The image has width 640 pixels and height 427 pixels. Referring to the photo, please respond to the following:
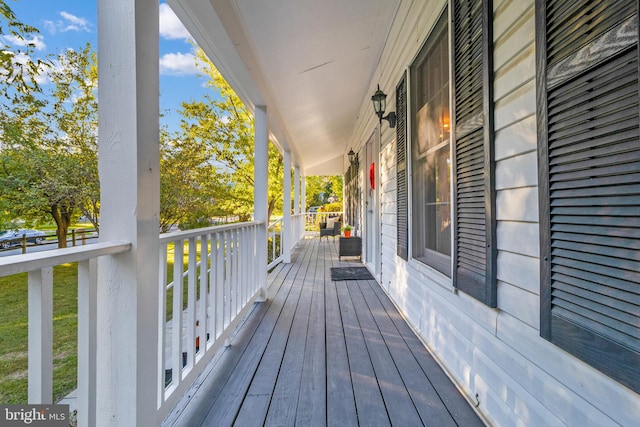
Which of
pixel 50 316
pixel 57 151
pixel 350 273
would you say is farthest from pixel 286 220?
pixel 50 316

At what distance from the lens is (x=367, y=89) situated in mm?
4926

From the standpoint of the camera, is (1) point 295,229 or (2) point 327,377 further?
(1) point 295,229

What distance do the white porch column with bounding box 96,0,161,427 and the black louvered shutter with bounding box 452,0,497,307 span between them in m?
1.53

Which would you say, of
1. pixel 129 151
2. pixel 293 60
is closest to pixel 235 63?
pixel 293 60

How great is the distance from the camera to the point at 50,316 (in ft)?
2.83

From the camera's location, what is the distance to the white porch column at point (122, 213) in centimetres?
113

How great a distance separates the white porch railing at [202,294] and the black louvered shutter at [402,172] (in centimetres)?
155

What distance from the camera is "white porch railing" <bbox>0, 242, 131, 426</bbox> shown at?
2.66ft

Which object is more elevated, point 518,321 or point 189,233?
point 189,233

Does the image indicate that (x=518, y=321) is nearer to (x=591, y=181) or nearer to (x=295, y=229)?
(x=591, y=181)

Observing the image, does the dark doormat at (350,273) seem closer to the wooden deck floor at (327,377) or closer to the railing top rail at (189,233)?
the wooden deck floor at (327,377)

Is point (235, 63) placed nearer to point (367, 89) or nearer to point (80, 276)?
point (80, 276)

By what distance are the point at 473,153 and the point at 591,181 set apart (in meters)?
0.74

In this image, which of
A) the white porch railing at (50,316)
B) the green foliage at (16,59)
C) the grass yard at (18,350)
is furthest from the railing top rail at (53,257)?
the green foliage at (16,59)
